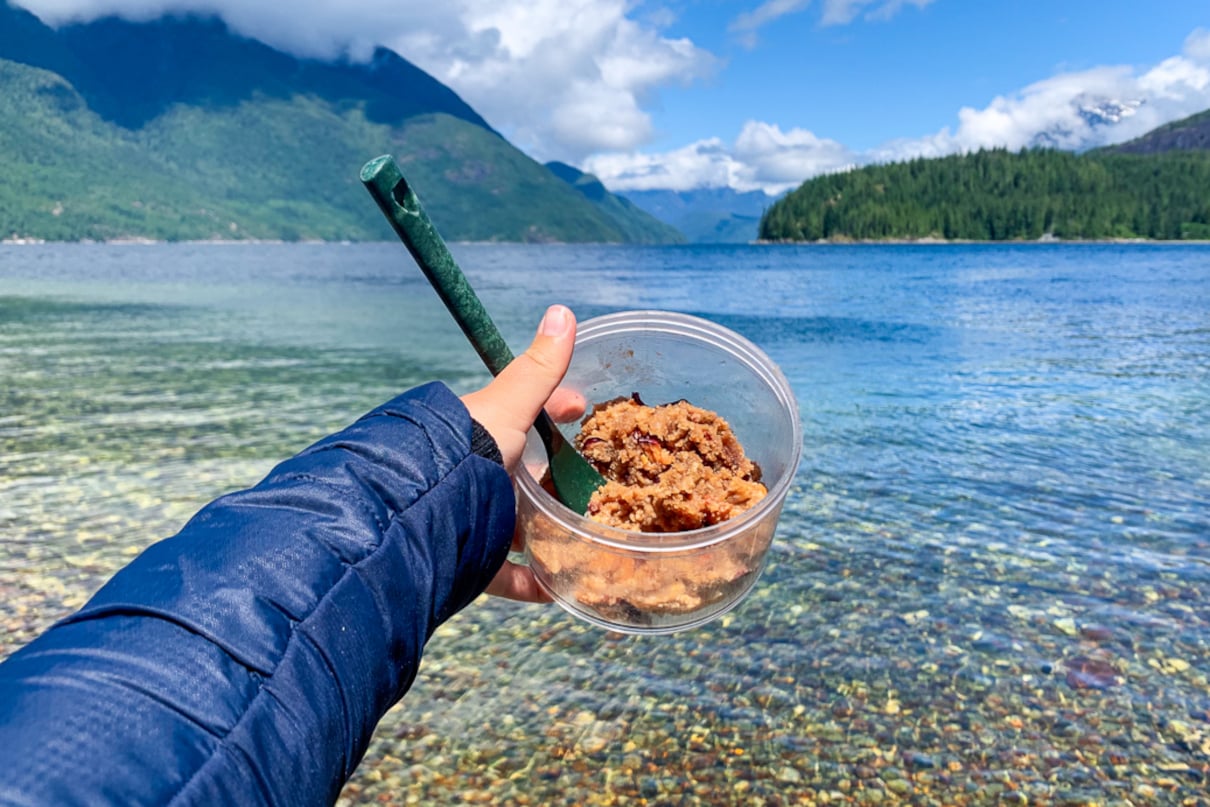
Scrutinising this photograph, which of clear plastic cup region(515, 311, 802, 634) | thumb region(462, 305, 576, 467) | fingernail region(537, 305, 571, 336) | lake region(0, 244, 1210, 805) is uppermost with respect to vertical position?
fingernail region(537, 305, 571, 336)

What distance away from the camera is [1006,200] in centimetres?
16712

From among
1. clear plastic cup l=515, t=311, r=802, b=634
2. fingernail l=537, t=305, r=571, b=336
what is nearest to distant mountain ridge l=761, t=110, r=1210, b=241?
clear plastic cup l=515, t=311, r=802, b=634

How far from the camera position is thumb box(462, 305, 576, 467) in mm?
2195

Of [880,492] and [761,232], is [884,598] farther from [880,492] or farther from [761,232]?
[761,232]

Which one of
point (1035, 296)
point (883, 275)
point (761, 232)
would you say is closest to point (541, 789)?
point (1035, 296)

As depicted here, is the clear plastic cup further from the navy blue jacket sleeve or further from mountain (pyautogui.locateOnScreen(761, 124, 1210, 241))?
mountain (pyautogui.locateOnScreen(761, 124, 1210, 241))

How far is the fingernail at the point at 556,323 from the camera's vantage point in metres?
2.31

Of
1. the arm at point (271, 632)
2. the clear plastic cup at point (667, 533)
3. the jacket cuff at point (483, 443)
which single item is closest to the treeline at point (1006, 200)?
the clear plastic cup at point (667, 533)

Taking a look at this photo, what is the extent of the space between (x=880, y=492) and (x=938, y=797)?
474 centimetres

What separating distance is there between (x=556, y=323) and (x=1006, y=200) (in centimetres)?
18970

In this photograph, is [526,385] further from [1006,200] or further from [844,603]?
[1006,200]

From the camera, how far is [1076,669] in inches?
198

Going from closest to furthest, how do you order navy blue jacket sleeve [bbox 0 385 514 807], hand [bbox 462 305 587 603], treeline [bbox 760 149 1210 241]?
navy blue jacket sleeve [bbox 0 385 514 807], hand [bbox 462 305 587 603], treeline [bbox 760 149 1210 241]

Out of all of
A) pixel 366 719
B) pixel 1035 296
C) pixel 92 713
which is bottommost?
pixel 1035 296
